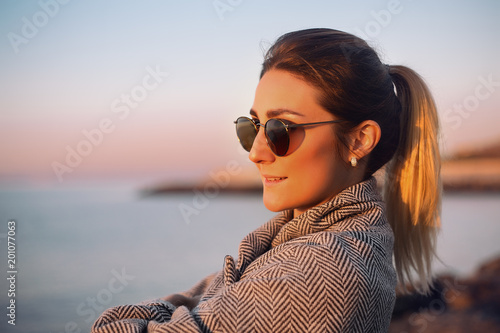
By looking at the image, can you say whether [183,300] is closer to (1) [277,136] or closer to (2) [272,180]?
(2) [272,180]

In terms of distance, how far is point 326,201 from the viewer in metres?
1.87

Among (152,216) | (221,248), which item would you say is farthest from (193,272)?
(152,216)

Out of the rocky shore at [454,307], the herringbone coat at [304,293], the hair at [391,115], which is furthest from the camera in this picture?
the rocky shore at [454,307]

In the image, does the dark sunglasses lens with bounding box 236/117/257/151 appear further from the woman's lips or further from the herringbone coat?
the herringbone coat

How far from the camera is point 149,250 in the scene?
771 centimetres

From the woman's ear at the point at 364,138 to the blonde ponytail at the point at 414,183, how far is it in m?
0.24

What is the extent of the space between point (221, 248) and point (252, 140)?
5.70 m

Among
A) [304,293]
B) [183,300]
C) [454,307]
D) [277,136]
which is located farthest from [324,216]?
[454,307]

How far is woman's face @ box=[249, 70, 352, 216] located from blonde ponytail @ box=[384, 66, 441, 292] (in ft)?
1.31

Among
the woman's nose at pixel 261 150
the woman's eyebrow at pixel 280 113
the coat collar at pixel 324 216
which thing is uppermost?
the woman's eyebrow at pixel 280 113

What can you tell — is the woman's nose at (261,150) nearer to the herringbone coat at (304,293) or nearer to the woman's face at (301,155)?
the woman's face at (301,155)

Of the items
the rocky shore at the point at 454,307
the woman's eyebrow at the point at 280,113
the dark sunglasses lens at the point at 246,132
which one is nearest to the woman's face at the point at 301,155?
the woman's eyebrow at the point at 280,113

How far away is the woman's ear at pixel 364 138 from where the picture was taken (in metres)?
1.88

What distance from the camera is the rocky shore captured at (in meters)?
5.58
